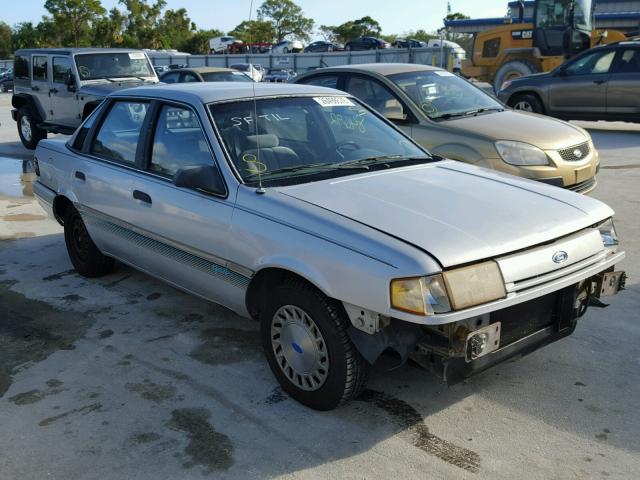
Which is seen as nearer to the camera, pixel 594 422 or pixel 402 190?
pixel 594 422

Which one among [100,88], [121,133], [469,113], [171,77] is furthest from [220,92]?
[171,77]

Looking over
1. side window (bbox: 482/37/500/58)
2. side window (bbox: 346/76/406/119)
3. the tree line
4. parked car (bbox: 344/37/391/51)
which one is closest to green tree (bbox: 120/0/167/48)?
the tree line

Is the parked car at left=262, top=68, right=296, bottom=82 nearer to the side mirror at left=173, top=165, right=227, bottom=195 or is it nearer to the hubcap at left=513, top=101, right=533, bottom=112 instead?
the hubcap at left=513, top=101, right=533, bottom=112

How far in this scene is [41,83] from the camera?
13242 millimetres

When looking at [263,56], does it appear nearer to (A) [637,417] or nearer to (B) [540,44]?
(B) [540,44]

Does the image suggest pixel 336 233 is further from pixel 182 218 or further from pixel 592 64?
pixel 592 64

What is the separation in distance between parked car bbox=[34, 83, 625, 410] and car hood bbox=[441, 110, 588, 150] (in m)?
2.32

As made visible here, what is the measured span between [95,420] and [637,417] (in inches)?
106

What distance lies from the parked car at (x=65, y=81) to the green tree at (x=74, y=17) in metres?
58.6

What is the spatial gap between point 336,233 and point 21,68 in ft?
42.5

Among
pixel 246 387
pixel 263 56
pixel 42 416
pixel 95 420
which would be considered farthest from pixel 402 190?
pixel 263 56

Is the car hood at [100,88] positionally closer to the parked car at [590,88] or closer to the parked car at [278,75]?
the parked car at [590,88]

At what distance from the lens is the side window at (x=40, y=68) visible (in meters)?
13.1

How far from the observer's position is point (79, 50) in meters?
12.7
